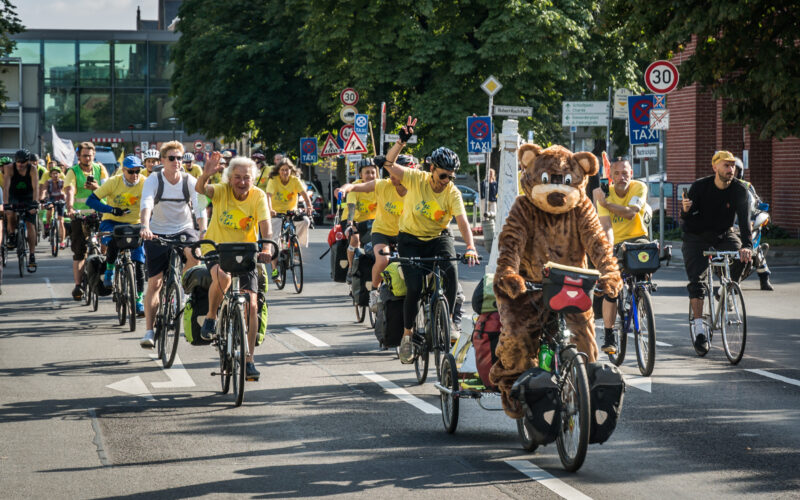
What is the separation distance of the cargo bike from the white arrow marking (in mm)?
3644

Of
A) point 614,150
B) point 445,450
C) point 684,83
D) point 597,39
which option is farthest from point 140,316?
point 614,150

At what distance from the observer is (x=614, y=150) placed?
5947cm

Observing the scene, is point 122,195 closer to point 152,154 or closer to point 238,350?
point 152,154

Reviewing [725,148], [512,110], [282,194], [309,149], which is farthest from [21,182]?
[309,149]

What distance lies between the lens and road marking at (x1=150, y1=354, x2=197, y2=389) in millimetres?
10031

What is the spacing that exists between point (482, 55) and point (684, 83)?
17442mm

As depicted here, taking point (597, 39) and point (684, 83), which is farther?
point (597, 39)

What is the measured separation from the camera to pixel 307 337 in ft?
43.2

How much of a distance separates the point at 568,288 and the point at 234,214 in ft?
12.7

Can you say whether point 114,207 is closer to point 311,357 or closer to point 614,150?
point 311,357

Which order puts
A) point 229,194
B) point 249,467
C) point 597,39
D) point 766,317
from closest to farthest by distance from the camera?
point 249,467 < point 229,194 < point 766,317 < point 597,39

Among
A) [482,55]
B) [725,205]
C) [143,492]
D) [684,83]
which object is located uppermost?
[482,55]

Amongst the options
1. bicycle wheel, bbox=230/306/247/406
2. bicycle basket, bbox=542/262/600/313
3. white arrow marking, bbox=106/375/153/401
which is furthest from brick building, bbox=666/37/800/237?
bicycle basket, bbox=542/262/600/313

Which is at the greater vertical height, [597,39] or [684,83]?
Answer: [597,39]
